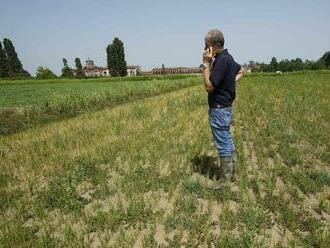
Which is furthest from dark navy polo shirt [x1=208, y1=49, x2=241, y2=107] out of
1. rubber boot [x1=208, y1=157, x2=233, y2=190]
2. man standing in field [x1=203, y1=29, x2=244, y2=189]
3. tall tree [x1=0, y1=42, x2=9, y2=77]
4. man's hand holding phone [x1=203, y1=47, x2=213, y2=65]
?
tall tree [x1=0, y1=42, x2=9, y2=77]

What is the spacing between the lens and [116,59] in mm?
102875

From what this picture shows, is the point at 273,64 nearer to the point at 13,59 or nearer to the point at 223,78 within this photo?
the point at 13,59

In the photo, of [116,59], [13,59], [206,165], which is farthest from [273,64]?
[206,165]

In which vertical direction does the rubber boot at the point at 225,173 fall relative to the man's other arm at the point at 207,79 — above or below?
below

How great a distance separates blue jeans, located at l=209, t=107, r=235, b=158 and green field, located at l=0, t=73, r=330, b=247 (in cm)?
67

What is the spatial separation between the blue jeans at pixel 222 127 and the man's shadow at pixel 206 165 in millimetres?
699

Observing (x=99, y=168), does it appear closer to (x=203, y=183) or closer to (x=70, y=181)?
(x=70, y=181)

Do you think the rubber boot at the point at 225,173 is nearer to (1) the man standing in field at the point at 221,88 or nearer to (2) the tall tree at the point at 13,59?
(1) the man standing in field at the point at 221,88

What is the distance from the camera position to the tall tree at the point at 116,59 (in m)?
103

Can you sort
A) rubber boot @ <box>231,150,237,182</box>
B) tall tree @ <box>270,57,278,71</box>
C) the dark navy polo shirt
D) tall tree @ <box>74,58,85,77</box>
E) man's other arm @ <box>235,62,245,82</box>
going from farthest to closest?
1. tall tree @ <box>270,57,278,71</box>
2. tall tree @ <box>74,58,85,77</box>
3. rubber boot @ <box>231,150,237,182</box>
4. man's other arm @ <box>235,62,245,82</box>
5. the dark navy polo shirt

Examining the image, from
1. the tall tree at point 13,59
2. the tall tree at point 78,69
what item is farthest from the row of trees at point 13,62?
the tall tree at point 78,69

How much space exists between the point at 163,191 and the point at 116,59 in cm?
10003

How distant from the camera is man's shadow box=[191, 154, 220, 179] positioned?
261 inches

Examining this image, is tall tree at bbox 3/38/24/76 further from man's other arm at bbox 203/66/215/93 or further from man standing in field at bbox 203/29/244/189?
man's other arm at bbox 203/66/215/93
